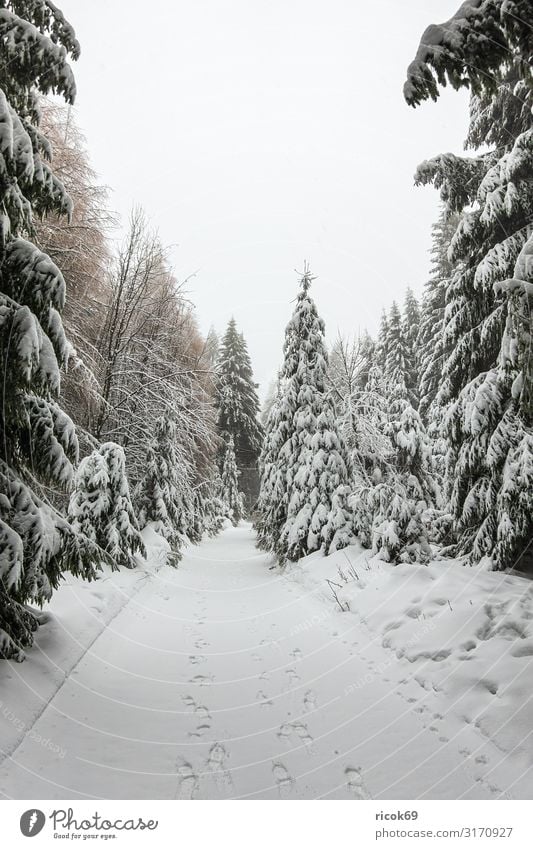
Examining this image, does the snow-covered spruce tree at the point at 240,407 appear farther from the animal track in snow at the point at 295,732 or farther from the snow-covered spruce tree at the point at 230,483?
the animal track in snow at the point at 295,732

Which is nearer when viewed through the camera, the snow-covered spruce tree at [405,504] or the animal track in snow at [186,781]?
the animal track in snow at [186,781]

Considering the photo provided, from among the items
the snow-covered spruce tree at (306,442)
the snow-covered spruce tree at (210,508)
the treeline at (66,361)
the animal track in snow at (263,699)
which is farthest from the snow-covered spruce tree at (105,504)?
the snow-covered spruce tree at (210,508)

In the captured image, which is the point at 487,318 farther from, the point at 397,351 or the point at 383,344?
the point at 383,344

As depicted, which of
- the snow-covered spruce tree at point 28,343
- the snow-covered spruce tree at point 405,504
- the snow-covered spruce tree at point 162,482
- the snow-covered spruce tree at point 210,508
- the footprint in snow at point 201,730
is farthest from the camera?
the snow-covered spruce tree at point 210,508

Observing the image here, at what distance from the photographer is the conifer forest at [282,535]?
272cm

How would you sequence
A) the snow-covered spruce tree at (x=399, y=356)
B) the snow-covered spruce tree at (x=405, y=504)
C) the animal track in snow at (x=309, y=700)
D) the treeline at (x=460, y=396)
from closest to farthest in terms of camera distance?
the treeline at (x=460, y=396), the animal track in snow at (x=309, y=700), the snow-covered spruce tree at (x=405, y=504), the snow-covered spruce tree at (x=399, y=356)

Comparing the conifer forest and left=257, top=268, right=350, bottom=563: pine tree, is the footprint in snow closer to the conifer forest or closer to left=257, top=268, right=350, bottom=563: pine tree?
the conifer forest

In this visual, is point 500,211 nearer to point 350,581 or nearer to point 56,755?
point 350,581

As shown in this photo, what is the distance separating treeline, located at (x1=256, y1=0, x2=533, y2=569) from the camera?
2.63 m

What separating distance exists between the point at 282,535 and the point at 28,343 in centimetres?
963

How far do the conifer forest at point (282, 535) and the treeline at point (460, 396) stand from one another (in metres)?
0.03

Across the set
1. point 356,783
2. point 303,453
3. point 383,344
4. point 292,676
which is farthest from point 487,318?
point 383,344

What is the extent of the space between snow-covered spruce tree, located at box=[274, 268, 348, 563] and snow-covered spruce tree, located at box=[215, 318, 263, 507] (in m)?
18.0

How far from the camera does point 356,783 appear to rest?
257 centimetres
